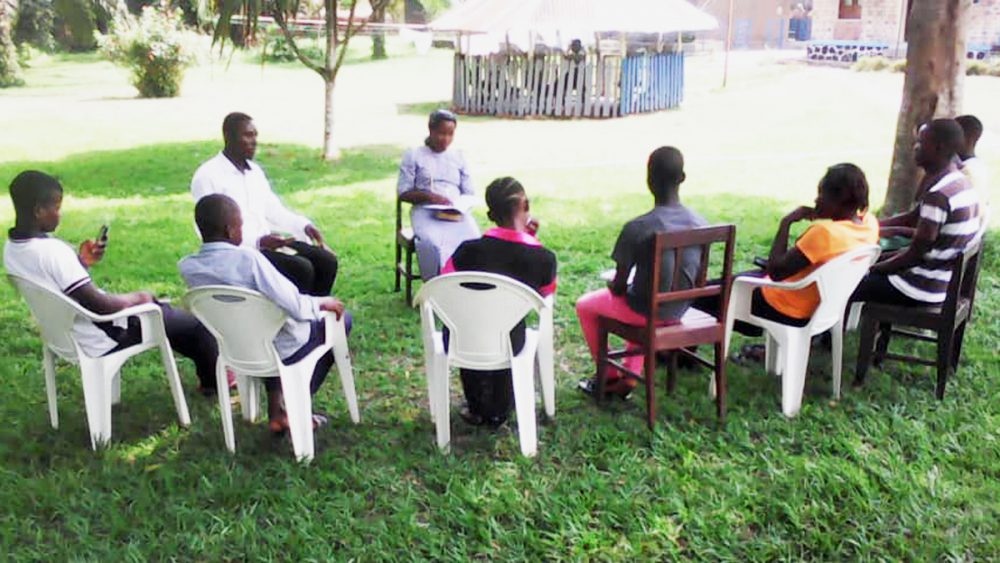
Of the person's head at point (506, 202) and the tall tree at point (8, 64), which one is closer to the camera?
the person's head at point (506, 202)

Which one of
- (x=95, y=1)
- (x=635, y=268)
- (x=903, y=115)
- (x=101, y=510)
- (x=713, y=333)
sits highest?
(x=95, y=1)

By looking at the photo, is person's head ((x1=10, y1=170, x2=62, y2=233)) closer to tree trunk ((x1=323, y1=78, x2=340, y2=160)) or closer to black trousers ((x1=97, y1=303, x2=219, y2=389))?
black trousers ((x1=97, y1=303, x2=219, y2=389))

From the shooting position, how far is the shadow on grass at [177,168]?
33.3 feet

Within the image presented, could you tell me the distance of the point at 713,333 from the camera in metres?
4.00

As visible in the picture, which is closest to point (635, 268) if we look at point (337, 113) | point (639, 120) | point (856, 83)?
point (639, 120)

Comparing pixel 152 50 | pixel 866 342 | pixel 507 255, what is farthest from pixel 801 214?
pixel 152 50

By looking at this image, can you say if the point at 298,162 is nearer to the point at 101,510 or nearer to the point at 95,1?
the point at 95,1

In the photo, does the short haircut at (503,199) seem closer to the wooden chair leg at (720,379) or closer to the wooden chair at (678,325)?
the wooden chair at (678,325)

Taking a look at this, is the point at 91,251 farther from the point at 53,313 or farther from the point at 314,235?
the point at 314,235

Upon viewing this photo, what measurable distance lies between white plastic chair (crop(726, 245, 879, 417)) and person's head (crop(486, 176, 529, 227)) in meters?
1.17

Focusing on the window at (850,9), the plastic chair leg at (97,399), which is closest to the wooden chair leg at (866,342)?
the plastic chair leg at (97,399)

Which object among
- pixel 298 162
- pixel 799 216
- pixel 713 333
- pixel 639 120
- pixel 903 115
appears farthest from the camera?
pixel 639 120

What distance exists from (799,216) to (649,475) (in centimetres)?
162

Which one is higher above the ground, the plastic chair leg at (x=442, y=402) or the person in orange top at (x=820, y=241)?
the person in orange top at (x=820, y=241)
